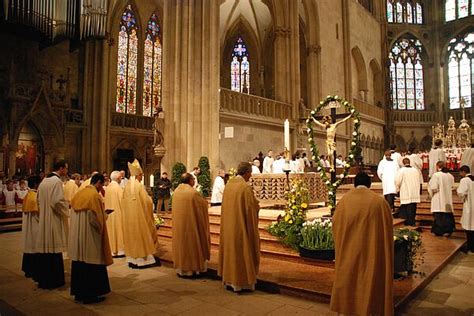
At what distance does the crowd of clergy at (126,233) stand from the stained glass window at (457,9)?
105 ft

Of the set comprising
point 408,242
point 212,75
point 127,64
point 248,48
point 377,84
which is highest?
point 248,48

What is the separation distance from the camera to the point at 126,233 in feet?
21.9

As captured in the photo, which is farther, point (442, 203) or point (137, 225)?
point (442, 203)

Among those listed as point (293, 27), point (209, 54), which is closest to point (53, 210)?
point (209, 54)

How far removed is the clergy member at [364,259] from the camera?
372 cm

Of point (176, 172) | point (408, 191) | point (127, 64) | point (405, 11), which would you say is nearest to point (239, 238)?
point (408, 191)

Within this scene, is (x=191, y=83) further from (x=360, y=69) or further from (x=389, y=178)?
(x=360, y=69)

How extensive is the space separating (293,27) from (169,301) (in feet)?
58.1

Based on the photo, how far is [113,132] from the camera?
2066 centimetres

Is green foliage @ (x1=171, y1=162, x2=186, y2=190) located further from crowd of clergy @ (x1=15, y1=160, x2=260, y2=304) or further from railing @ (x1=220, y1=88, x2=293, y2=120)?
crowd of clergy @ (x1=15, y1=160, x2=260, y2=304)

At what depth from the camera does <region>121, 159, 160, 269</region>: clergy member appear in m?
6.59

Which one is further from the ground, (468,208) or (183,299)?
(468,208)

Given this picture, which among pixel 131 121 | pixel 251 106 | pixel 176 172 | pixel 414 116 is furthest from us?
pixel 414 116

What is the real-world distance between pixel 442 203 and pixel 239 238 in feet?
17.6
